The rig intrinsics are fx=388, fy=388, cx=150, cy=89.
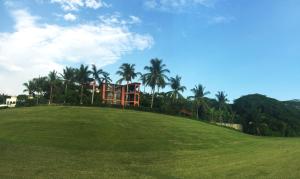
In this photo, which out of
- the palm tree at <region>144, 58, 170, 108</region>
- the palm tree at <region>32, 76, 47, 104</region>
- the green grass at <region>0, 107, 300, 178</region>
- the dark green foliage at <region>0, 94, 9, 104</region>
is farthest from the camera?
the dark green foliage at <region>0, 94, 9, 104</region>

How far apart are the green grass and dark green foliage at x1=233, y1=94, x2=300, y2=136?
49616mm

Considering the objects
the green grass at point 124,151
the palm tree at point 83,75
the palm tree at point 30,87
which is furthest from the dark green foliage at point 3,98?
the green grass at point 124,151

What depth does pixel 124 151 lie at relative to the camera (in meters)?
39.0

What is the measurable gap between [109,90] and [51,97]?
18.2 metres

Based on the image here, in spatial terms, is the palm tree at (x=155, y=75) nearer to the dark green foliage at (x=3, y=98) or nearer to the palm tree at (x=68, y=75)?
the palm tree at (x=68, y=75)

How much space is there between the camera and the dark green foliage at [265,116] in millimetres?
108875

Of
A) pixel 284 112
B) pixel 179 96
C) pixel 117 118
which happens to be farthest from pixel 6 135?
pixel 284 112

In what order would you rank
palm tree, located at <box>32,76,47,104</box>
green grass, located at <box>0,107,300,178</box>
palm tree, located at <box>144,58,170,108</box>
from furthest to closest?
palm tree, located at <box>32,76,47,104</box>, palm tree, located at <box>144,58,170,108</box>, green grass, located at <box>0,107,300,178</box>

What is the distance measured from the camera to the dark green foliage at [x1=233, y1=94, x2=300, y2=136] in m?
109

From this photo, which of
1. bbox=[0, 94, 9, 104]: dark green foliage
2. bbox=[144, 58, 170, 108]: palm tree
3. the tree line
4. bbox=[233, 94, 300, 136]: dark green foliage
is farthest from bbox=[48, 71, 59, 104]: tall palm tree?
bbox=[0, 94, 9, 104]: dark green foliage

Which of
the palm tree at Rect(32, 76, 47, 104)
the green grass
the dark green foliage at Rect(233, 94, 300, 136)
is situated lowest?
the green grass

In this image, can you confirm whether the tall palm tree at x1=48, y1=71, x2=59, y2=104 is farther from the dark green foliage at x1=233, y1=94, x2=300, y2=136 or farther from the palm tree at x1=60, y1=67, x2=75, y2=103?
the dark green foliage at x1=233, y1=94, x2=300, y2=136

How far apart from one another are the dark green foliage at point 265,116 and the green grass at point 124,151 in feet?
163

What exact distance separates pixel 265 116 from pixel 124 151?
86.4m
